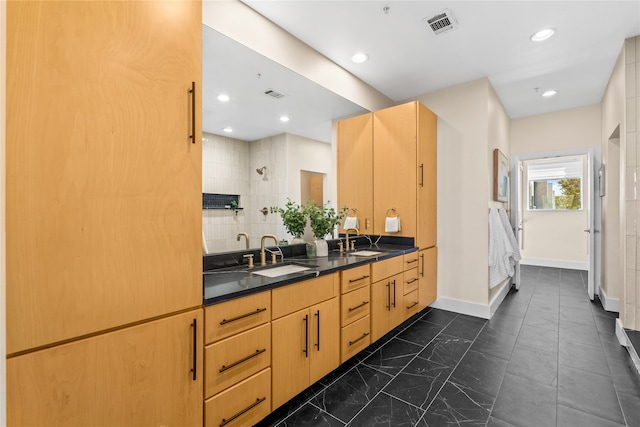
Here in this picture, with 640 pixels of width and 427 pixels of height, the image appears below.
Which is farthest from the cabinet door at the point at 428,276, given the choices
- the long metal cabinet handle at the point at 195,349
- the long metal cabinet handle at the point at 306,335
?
the long metal cabinet handle at the point at 195,349

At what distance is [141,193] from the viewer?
1162 millimetres

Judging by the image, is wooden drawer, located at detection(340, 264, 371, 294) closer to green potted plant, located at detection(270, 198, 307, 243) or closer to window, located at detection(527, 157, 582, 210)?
green potted plant, located at detection(270, 198, 307, 243)

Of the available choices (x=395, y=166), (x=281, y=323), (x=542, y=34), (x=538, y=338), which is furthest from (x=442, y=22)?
(x=538, y=338)

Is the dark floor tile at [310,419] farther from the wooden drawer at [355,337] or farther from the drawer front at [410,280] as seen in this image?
the drawer front at [410,280]

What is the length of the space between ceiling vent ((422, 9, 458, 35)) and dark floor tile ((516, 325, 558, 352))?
2.78 metres

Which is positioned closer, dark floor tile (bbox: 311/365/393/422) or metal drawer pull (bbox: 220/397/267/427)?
metal drawer pull (bbox: 220/397/267/427)

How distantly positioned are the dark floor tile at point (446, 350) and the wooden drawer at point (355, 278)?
0.80 m

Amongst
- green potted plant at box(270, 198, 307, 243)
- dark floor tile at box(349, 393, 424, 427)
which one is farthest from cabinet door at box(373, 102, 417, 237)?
dark floor tile at box(349, 393, 424, 427)

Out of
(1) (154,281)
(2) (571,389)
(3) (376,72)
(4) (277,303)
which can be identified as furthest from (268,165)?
(2) (571,389)

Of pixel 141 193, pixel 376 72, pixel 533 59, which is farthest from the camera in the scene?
pixel 376 72

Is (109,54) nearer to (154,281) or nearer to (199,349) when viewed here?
(154,281)

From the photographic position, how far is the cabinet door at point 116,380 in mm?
934

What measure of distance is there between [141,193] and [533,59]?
356 centimetres

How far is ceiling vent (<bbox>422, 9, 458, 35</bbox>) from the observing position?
7.14 feet
